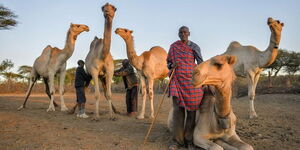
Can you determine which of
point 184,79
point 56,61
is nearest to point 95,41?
point 56,61

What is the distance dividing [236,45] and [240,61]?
35.3 inches

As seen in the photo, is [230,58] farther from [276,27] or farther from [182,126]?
[276,27]

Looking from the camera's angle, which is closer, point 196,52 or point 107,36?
point 196,52

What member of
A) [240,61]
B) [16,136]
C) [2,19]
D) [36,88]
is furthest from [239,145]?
[36,88]

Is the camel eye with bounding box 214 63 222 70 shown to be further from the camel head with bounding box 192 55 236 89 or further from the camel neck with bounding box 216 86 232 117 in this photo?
the camel neck with bounding box 216 86 232 117

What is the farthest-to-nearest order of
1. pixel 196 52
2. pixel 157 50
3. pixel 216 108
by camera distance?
pixel 157 50
pixel 196 52
pixel 216 108

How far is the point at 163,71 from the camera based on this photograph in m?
8.55

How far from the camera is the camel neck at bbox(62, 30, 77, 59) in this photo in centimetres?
910

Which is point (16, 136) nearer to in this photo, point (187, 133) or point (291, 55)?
point (187, 133)

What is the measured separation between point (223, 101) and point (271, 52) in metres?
5.59

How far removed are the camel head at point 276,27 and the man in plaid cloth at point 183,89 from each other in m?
4.31

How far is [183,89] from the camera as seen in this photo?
420cm

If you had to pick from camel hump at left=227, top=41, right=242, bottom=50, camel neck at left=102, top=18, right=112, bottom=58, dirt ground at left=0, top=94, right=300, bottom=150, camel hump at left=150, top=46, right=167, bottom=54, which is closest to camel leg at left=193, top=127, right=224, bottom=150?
dirt ground at left=0, top=94, right=300, bottom=150

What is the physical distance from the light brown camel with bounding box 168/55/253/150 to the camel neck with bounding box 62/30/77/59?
249 inches
